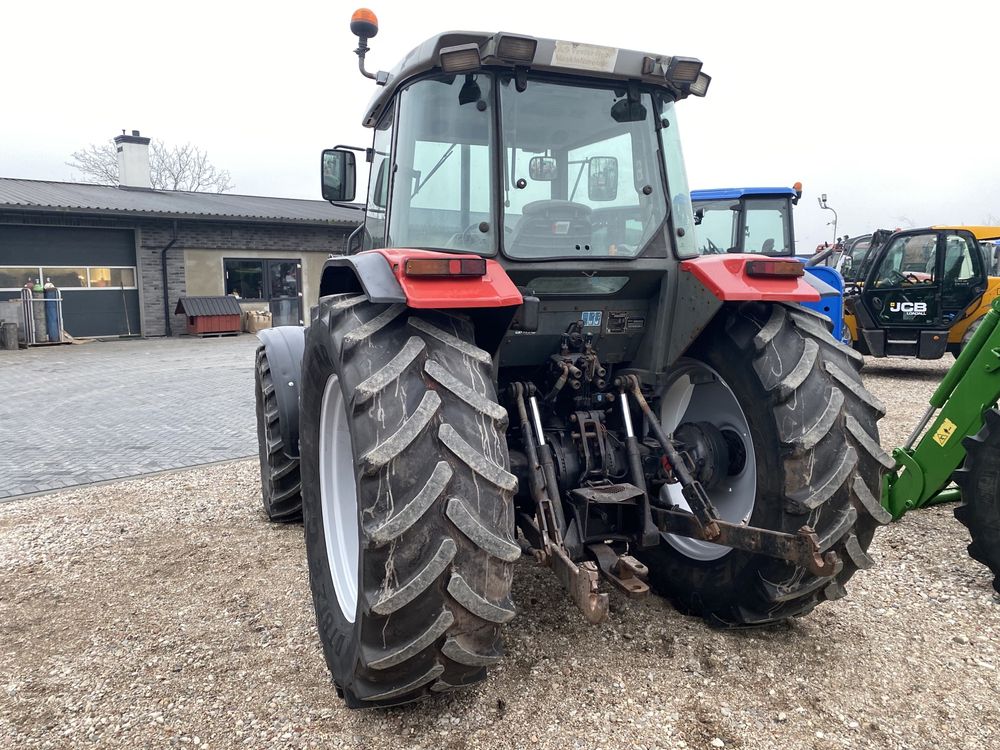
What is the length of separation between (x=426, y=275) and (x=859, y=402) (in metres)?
1.79

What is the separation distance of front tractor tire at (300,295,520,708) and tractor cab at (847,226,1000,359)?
1101 centimetres

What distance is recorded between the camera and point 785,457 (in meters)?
2.67

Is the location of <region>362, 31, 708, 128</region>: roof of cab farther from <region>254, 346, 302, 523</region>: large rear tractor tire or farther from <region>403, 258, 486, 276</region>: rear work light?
<region>254, 346, 302, 523</region>: large rear tractor tire

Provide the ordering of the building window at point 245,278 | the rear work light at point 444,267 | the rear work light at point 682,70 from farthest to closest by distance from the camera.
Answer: the building window at point 245,278 < the rear work light at point 682,70 < the rear work light at point 444,267

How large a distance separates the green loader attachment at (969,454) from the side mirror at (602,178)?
1.79m

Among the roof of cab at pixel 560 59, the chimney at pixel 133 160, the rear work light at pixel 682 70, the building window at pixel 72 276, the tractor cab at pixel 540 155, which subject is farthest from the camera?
the chimney at pixel 133 160

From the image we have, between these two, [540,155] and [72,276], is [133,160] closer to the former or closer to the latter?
[72,276]

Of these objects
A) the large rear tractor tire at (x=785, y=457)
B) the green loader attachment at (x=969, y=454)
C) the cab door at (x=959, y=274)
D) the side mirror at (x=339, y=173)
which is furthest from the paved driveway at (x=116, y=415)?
the cab door at (x=959, y=274)

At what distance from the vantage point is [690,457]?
122 inches

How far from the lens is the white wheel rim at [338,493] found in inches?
118

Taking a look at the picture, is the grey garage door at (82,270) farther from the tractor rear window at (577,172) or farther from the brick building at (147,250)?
the tractor rear window at (577,172)

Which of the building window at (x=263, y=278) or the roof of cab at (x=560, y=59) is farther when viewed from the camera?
the building window at (x=263, y=278)

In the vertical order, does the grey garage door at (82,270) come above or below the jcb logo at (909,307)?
above

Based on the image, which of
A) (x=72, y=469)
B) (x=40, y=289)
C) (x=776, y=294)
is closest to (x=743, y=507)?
(x=776, y=294)
